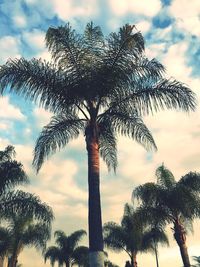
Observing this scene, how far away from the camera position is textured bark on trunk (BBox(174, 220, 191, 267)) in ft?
82.0

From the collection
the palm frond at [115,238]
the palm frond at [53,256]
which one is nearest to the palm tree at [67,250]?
the palm frond at [53,256]

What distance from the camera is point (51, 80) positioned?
1459 cm

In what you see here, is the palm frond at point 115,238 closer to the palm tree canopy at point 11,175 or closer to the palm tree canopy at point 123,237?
the palm tree canopy at point 123,237

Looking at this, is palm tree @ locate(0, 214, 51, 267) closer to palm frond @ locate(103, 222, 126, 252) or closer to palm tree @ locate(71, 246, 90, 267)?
palm frond @ locate(103, 222, 126, 252)

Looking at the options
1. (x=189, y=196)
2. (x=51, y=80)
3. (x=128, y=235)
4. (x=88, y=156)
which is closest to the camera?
(x=88, y=156)

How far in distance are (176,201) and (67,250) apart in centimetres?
2757

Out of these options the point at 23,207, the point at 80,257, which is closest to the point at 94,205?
the point at 23,207

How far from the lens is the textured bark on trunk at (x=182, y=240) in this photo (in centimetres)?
2498

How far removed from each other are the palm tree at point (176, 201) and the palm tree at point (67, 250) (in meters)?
25.2

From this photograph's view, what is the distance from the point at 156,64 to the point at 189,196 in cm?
1310

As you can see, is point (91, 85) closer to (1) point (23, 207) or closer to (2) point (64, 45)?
(2) point (64, 45)

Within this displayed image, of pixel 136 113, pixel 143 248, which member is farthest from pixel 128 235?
pixel 136 113

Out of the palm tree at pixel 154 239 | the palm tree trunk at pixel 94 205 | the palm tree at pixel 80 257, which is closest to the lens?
the palm tree trunk at pixel 94 205

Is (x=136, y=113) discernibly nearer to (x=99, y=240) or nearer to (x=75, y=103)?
(x=75, y=103)
